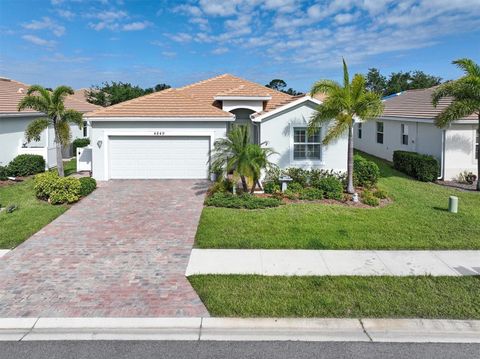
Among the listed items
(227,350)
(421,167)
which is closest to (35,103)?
(227,350)

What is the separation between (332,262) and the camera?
8.99 metres

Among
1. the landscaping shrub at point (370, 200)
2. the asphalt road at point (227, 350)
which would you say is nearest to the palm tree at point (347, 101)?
the landscaping shrub at point (370, 200)

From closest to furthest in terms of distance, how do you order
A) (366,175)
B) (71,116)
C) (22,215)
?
1. (22,215)
2. (366,175)
3. (71,116)

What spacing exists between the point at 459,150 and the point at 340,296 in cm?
1396

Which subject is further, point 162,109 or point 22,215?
point 162,109

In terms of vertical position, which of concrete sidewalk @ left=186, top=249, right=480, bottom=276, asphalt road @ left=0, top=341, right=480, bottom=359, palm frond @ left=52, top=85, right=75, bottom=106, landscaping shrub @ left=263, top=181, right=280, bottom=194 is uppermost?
palm frond @ left=52, top=85, right=75, bottom=106

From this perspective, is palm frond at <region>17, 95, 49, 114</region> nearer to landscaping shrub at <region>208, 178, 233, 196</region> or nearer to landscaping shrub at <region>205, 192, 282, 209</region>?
landscaping shrub at <region>208, 178, 233, 196</region>

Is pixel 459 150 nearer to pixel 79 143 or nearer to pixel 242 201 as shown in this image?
pixel 242 201

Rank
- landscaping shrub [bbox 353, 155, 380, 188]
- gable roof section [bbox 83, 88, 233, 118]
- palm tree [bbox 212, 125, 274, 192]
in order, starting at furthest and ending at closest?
gable roof section [bbox 83, 88, 233, 118] → landscaping shrub [bbox 353, 155, 380, 188] → palm tree [bbox 212, 125, 274, 192]

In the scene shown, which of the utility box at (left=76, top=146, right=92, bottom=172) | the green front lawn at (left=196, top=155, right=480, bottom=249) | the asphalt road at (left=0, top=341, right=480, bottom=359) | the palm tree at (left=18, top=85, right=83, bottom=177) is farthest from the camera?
the utility box at (left=76, top=146, right=92, bottom=172)

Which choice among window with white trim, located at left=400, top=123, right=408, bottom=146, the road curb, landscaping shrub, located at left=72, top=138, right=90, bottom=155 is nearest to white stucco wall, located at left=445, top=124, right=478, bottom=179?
window with white trim, located at left=400, top=123, right=408, bottom=146

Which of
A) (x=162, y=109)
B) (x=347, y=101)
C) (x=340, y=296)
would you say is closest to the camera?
(x=340, y=296)

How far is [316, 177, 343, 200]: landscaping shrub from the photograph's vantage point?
14875 millimetres

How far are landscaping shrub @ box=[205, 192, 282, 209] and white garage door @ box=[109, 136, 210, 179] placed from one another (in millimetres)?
4930
